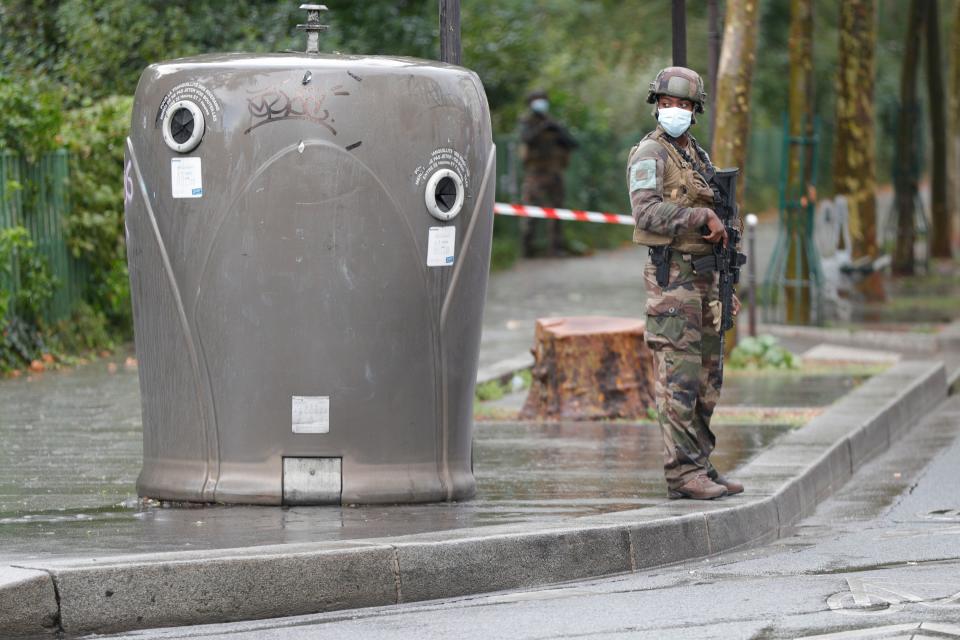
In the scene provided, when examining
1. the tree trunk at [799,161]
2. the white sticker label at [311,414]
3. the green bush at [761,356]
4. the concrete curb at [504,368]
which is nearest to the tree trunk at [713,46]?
the green bush at [761,356]

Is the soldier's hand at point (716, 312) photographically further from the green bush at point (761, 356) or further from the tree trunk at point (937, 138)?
the tree trunk at point (937, 138)

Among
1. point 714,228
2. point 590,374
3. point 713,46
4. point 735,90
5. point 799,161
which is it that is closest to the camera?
point 714,228

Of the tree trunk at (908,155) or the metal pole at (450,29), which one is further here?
the tree trunk at (908,155)

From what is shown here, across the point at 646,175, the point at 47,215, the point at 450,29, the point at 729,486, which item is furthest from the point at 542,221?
the point at 646,175

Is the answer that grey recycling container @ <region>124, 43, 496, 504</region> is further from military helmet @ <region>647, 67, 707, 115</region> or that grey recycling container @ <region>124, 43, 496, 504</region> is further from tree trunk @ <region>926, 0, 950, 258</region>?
tree trunk @ <region>926, 0, 950, 258</region>

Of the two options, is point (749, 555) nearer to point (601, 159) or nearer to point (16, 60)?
point (16, 60)

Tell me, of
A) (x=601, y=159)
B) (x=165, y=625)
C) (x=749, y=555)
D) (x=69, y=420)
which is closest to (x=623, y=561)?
(x=749, y=555)

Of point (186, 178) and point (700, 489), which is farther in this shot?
point (700, 489)

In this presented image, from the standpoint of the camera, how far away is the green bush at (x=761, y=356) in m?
13.7

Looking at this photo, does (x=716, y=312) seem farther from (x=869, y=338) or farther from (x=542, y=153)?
(x=542, y=153)

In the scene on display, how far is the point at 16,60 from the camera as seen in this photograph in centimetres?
1720

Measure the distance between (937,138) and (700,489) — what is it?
19722mm

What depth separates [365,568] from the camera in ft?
19.9

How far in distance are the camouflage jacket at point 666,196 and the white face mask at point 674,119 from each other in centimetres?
6
